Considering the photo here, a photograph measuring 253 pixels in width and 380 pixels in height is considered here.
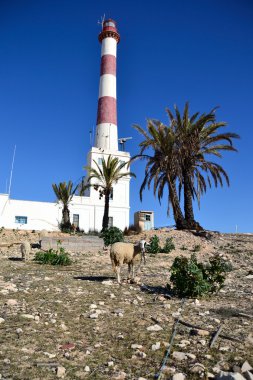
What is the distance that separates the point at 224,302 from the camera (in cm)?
877

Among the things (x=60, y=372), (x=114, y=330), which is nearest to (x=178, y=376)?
(x=60, y=372)

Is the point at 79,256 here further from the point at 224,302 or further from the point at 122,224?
the point at 122,224

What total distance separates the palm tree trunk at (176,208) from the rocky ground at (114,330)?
51.6 ft

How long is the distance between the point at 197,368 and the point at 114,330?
74.5 inches

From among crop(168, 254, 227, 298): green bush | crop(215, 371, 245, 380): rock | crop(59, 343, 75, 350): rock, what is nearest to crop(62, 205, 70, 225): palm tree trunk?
crop(168, 254, 227, 298): green bush

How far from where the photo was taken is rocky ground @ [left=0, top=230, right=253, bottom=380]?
4.72 meters

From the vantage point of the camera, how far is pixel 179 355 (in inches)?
203

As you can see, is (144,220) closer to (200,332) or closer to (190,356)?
(200,332)

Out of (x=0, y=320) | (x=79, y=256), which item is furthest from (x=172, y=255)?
(x=0, y=320)

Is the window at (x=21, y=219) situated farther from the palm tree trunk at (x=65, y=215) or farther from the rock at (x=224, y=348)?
the rock at (x=224, y=348)

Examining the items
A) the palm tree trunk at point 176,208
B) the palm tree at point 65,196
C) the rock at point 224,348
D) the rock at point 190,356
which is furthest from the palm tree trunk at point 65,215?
the rock at point 190,356

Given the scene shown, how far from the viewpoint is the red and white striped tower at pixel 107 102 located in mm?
42312

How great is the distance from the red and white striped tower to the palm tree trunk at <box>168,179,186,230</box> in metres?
16.7

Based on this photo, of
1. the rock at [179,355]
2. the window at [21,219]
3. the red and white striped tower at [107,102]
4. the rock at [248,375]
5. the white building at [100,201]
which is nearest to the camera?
the rock at [248,375]
